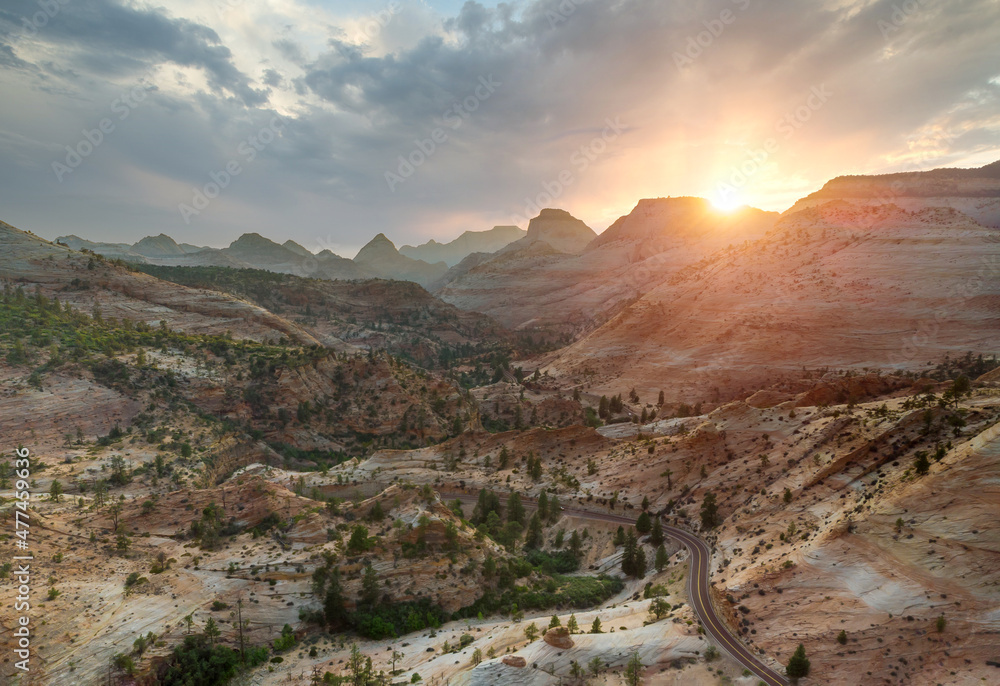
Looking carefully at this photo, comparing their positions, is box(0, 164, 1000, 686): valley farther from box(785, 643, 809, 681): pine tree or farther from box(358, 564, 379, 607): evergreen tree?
box(785, 643, 809, 681): pine tree

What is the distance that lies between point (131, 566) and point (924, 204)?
16350 cm

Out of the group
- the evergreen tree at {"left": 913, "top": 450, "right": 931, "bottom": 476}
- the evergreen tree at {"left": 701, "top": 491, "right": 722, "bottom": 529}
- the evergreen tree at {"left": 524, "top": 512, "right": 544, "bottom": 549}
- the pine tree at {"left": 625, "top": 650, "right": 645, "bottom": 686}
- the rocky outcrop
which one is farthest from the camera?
the evergreen tree at {"left": 524, "top": 512, "right": 544, "bottom": 549}

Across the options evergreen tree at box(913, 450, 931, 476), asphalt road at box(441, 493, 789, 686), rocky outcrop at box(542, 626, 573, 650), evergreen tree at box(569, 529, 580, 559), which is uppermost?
evergreen tree at box(913, 450, 931, 476)

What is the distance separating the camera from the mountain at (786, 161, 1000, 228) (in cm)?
12038

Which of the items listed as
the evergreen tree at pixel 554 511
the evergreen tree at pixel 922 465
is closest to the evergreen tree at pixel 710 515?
the evergreen tree at pixel 554 511

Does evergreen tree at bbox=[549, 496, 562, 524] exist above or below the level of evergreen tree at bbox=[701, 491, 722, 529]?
below

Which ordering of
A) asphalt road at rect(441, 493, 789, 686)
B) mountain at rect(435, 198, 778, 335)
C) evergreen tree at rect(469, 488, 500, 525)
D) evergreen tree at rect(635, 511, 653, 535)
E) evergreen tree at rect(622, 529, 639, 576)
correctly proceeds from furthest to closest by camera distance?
mountain at rect(435, 198, 778, 335) < evergreen tree at rect(469, 488, 500, 525) < evergreen tree at rect(635, 511, 653, 535) < evergreen tree at rect(622, 529, 639, 576) < asphalt road at rect(441, 493, 789, 686)

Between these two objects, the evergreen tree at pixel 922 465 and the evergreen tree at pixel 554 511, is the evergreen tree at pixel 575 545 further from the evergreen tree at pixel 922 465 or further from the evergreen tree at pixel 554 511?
the evergreen tree at pixel 922 465

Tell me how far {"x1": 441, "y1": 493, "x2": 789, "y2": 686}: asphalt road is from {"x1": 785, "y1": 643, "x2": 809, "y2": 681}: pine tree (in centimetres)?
52

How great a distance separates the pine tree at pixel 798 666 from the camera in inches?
804

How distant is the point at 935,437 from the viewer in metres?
28.8

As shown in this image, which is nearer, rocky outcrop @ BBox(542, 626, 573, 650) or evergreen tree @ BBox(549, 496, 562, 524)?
rocky outcrop @ BBox(542, 626, 573, 650)

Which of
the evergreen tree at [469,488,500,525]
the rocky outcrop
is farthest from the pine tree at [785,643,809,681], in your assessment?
the evergreen tree at [469,488,500,525]

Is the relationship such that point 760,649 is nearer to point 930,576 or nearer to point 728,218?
point 930,576
